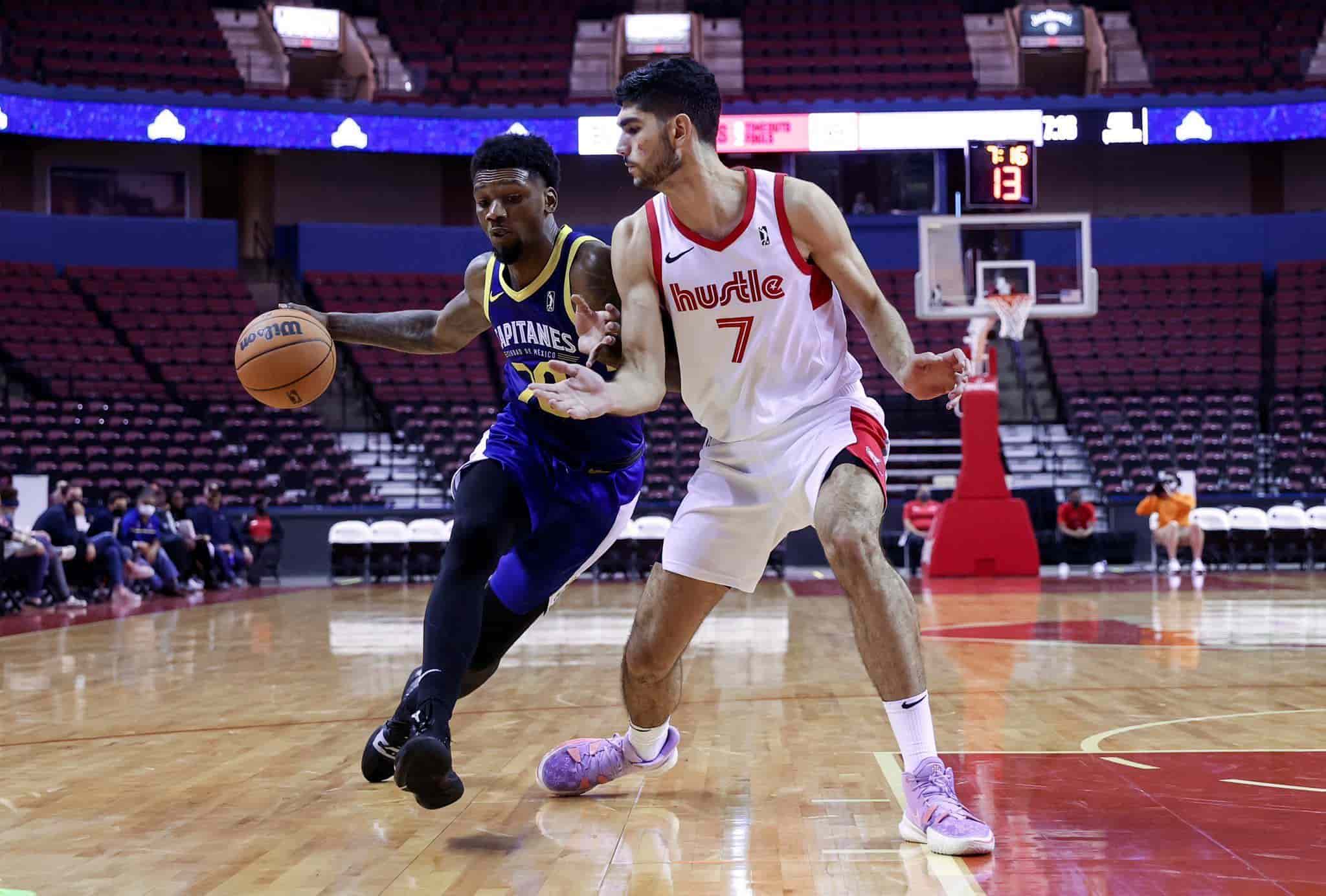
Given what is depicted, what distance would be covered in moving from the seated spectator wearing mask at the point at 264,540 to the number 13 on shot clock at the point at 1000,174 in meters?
9.17

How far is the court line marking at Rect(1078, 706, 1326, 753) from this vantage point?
4559 mm

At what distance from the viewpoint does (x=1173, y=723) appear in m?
5.10

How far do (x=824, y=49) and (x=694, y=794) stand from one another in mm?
24800

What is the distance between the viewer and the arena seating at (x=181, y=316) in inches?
842

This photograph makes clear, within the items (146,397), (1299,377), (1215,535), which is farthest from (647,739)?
(1299,377)

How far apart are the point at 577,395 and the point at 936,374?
0.88 meters

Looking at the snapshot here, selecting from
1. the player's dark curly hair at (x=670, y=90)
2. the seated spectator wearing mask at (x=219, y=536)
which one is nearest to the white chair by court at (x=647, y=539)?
the seated spectator wearing mask at (x=219, y=536)

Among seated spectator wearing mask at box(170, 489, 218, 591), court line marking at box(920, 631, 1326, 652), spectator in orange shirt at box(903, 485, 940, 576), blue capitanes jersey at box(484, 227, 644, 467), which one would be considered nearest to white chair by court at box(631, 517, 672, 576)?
spectator in orange shirt at box(903, 485, 940, 576)

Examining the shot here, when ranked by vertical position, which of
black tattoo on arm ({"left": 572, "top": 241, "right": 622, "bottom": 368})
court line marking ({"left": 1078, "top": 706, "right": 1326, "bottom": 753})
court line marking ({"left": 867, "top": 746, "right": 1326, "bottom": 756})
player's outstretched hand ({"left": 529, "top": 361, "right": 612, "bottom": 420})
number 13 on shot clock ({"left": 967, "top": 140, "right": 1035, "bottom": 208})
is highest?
number 13 on shot clock ({"left": 967, "top": 140, "right": 1035, "bottom": 208})

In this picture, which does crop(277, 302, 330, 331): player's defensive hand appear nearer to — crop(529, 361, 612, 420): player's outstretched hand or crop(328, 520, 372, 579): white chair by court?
crop(529, 361, 612, 420): player's outstretched hand

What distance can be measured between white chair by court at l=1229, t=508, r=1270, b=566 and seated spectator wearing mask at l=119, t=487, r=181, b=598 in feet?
41.4

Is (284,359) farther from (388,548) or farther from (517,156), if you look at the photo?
(388,548)

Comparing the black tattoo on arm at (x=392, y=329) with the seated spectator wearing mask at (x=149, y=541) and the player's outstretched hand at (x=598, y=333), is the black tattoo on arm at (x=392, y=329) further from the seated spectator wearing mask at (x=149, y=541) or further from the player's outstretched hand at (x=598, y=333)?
the seated spectator wearing mask at (x=149, y=541)

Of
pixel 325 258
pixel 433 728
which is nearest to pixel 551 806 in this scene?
pixel 433 728
